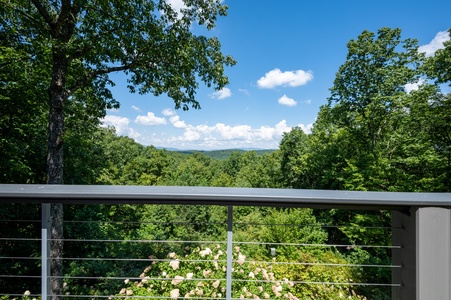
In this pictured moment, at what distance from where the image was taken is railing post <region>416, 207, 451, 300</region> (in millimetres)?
1114

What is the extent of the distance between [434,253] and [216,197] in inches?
40.4

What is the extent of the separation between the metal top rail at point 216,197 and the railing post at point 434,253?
62mm

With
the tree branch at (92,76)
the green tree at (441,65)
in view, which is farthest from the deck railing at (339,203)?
the green tree at (441,65)

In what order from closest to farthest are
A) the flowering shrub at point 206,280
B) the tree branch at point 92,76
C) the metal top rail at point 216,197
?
the metal top rail at point 216,197 → the flowering shrub at point 206,280 → the tree branch at point 92,76

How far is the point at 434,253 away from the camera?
1.12 m

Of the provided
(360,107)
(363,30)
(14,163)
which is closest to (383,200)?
(14,163)

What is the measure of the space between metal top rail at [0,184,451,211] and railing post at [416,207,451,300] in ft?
0.20

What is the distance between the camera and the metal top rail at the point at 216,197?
1.04 m

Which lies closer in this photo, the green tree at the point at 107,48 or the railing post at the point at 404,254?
the railing post at the point at 404,254

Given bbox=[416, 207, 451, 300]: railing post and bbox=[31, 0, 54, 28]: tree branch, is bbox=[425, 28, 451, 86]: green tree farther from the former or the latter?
bbox=[31, 0, 54, 28]: tree branch

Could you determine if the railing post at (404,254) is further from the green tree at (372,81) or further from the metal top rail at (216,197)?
the green tree at (372,81)

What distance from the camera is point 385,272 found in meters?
9.26

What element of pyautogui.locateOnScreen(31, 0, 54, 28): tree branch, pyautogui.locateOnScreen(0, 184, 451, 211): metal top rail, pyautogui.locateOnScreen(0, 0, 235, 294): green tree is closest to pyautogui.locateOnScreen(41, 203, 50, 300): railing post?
pyautogui.locateOnScreen(0, 184, 451, 211): metal top rail

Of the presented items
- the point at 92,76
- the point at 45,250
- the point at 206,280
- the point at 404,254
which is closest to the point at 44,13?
the point at 92,76
